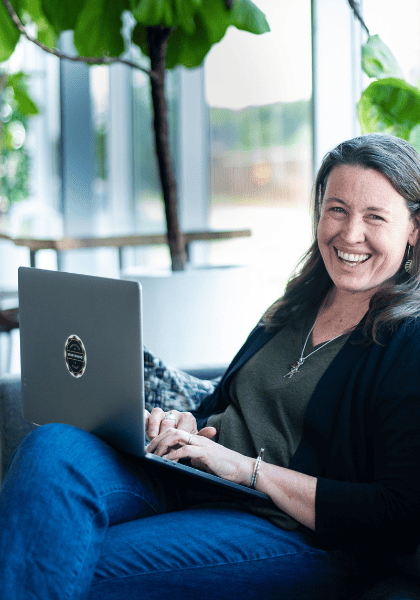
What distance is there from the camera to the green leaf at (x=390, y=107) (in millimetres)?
1730

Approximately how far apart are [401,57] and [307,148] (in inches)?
37.5

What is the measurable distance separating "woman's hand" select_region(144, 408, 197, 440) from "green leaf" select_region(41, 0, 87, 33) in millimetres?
1585

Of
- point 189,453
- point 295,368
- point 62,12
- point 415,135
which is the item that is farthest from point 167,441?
point 62,12

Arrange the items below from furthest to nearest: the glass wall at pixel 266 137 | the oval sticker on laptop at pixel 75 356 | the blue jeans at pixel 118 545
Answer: the glass wall at pixel 266 137 → the oval sticker on laptop at pixel 75 356 → the blue jeans at pixel 118 545

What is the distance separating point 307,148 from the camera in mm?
3256

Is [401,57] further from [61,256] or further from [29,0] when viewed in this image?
[61,256]

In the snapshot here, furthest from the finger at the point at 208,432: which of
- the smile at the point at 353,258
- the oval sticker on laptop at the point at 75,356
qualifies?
the smile at the point at 353,258

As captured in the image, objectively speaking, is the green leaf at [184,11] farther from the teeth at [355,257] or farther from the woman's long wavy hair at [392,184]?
the teeth at [355,257]

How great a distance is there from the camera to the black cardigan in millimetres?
1101

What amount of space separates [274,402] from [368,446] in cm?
24

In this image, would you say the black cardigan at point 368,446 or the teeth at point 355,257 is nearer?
the black cardigan at point 368,446

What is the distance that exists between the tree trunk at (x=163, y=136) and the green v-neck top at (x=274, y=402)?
123cm

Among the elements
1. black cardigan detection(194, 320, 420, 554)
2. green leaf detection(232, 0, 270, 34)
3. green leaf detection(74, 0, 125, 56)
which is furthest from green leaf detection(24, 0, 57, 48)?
black cardigan detection(194, 320, 420, 554)

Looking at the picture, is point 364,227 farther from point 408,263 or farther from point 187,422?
point 187,422
